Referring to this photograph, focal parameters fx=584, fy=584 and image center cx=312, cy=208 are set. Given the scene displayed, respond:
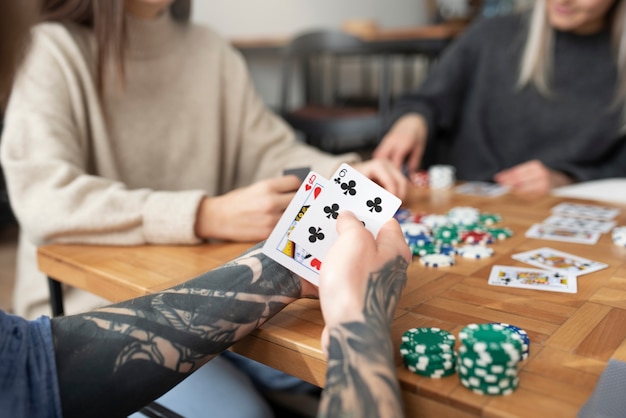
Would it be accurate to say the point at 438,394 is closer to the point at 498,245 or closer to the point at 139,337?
the point at 139,337

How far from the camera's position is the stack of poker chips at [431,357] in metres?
0.61

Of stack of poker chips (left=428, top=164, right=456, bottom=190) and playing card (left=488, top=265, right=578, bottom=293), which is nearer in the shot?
playing card (left=488, top=265, right=578, bottom=293)

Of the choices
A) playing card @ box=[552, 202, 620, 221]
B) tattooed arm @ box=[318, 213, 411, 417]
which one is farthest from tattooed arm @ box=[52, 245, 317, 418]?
playing card @ box=[552, 202, 620, 221]

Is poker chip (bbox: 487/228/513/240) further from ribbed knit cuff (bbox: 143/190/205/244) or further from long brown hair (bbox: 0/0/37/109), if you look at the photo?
long brown hair (bbox: 0/0/37/109)

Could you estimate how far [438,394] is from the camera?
0.59 meters

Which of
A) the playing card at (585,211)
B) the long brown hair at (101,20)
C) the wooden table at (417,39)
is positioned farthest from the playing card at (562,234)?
the wooden table at (417,39)

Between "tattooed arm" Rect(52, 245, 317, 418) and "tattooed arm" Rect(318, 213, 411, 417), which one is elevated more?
"tattooed arm" Rect(318, 213, 411, 417)

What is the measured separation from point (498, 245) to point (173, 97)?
3.00 feet

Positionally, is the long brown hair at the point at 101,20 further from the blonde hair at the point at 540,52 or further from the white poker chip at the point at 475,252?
the blonde hair at the point at 540,52

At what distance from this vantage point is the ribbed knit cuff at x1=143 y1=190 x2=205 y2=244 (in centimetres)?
108

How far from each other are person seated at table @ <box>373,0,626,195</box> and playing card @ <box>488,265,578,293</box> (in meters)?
0.75

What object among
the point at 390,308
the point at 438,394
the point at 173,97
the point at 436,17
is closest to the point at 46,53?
the point at 173,97

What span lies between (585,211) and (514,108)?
2.59ft

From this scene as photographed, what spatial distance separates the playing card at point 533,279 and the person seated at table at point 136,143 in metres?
0.40
